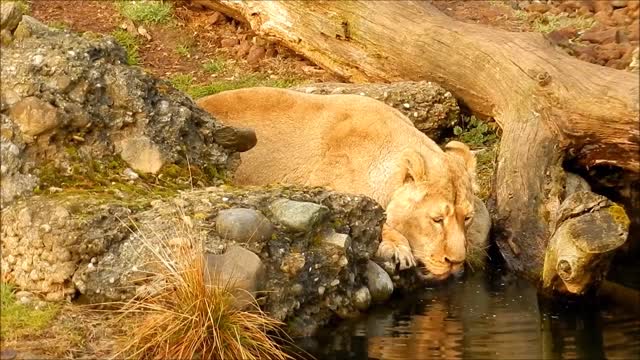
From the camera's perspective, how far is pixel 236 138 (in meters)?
9.02

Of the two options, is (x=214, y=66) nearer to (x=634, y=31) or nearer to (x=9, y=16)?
(x=634, y=31)

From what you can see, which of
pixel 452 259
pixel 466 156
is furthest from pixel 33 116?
pixel 466 156

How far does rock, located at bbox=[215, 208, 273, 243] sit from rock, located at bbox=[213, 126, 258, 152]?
4.85ft

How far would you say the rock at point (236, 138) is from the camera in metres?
8.93

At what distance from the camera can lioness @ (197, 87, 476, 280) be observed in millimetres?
8969

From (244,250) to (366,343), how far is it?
3.32ft

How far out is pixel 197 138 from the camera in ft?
28.8

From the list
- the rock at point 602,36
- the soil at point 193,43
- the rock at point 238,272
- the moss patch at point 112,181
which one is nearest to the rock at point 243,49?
the soil at point 193,43

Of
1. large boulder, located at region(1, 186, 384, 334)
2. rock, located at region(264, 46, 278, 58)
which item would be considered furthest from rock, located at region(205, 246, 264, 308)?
rock, located at region(264, 46, 278, 58)

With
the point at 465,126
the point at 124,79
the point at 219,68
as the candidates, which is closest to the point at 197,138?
the point at 124,79

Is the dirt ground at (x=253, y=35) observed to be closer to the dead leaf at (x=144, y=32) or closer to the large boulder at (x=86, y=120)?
the dead leaf at (x=144, y=32)

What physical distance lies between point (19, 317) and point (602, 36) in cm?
879

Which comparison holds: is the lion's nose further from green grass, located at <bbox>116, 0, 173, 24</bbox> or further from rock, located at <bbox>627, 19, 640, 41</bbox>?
green grass, located at <bbox>116, 0, 173, 24</bbox>

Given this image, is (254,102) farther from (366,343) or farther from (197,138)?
(366,343)
